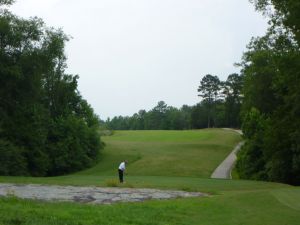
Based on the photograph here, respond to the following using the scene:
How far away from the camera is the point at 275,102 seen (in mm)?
71375

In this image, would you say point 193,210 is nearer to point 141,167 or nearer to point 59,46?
point 59,46

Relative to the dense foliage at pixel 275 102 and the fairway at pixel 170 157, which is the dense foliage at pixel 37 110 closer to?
the fairway at pixel 170 157

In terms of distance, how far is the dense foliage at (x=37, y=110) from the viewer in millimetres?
54156

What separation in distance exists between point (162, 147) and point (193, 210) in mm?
66706

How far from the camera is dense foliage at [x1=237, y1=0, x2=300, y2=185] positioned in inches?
1184

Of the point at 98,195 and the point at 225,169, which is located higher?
the point at 225,169

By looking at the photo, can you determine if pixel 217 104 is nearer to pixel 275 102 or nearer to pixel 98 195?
pixel 275 102

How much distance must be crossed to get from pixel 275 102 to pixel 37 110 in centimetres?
3286

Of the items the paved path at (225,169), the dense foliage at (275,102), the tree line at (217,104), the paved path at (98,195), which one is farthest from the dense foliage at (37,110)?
the tree line at (217,104)

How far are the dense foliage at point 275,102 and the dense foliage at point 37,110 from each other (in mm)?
22911

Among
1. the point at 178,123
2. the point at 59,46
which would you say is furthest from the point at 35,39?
the point at 178,123

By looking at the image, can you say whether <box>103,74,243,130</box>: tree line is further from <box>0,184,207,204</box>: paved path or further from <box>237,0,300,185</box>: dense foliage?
<box>0,184,207,204</box>: paved path

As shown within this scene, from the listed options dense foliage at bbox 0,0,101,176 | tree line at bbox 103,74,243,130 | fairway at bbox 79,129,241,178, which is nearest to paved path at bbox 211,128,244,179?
fairway at bbox 79,129,241,178

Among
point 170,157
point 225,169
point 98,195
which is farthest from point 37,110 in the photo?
point 98,195
